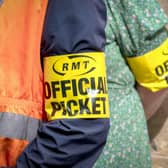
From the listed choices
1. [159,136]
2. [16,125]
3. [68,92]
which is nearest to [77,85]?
[68,92]

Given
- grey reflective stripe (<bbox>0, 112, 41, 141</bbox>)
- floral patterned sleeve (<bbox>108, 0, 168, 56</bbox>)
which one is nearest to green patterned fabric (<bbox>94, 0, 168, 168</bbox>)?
floral patterned sleeve (<bbox>108, 0, 168, 56</bbox>)

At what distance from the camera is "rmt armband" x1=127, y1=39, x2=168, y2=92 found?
Answer: 104 centimetres

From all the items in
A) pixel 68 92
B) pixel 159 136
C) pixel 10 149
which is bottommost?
pixel 159 136

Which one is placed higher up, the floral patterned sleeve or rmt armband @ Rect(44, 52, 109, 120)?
the floral patterned sleeve

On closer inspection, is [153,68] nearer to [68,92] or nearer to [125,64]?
[125,64]

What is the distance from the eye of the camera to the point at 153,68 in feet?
3.44

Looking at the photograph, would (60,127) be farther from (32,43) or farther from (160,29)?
(160,29)

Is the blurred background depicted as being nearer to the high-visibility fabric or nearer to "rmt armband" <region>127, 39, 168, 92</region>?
"rmt armband" <region>127, 39, 168, 92</region>

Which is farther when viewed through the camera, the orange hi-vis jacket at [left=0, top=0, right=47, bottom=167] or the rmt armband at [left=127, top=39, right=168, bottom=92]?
the rmt armband at [left=127, top=39, right=168, bottom=92]

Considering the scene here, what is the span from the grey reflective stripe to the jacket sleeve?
0.08 ft

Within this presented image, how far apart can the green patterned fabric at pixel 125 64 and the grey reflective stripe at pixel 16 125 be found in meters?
0.16

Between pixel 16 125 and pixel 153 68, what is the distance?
0.33 m

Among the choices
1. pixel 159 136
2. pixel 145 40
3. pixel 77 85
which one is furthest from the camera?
pixel 159 136

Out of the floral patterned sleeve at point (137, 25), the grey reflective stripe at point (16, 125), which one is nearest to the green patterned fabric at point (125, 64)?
the floral patterned sleeve at point (137, 25)
